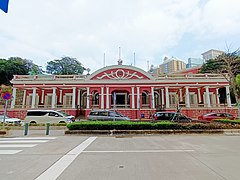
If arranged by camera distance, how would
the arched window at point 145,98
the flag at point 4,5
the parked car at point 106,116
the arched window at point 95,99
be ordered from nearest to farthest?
the flag at point 4,5 → the parked car at point 106,116 → the arched window at point 95,99 → the arched window at point 145,98

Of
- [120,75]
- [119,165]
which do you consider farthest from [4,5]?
[120,75]

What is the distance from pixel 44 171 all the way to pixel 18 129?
36.4 feet

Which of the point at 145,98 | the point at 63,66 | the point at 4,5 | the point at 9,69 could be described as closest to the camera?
the point at 4,5

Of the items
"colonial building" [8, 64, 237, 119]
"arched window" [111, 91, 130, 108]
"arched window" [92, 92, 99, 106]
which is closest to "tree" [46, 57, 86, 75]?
"colonial building" [8, 64, 237, 119]

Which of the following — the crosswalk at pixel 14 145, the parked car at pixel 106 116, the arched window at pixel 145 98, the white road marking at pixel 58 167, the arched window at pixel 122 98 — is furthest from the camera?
the arched window at pixel 122 98

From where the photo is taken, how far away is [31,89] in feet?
89.8

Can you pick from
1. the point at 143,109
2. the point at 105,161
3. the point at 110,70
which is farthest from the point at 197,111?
the point at 105,161

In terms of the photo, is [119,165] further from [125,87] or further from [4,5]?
[125,87]

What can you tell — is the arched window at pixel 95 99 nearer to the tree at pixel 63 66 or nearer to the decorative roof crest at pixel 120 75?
the decorative roof crest at pixel 120 75

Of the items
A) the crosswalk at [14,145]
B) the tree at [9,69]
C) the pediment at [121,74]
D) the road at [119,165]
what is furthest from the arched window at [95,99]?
the tree at [9,69]

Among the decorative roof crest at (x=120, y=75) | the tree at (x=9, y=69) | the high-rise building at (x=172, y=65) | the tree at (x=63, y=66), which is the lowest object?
the decorative roof crest at (x=120, y=75)

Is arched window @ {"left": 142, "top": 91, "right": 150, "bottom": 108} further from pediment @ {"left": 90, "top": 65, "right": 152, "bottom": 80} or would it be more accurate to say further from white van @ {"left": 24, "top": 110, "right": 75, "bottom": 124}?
white van @ {"left": 24, "top": 110, "right": 75, "bottom": 124}

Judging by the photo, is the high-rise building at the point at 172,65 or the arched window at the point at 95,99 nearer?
the arched window at the point at 95,99

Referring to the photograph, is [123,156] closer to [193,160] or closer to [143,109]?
[193,160]
